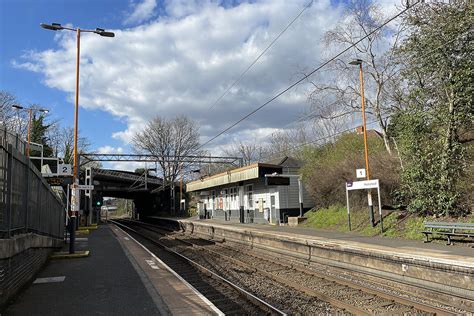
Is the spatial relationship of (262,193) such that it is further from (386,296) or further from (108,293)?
(108,293)

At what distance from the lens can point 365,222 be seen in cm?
1980

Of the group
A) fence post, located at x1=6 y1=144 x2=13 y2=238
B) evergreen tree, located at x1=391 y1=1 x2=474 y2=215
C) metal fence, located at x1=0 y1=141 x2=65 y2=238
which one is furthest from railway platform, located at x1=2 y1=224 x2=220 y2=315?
evergreen tree, located at x1=391 y1=1 x2=474 y2=215

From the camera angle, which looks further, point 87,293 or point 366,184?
point 366,184

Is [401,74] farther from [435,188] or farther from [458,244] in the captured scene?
[458,244]

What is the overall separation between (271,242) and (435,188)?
712cm

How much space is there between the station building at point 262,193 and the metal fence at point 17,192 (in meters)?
17.4

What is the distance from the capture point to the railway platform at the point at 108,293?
6.97m

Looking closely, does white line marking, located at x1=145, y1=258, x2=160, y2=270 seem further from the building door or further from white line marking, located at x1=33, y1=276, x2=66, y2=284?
the building door

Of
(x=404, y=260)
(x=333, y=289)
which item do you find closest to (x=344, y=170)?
(x=404, y=260)

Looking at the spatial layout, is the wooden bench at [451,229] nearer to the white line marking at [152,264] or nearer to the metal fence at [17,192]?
the white line marking at [152,264]

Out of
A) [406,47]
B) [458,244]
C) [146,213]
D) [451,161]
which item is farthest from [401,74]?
[146,213]

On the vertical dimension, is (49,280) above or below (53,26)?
below

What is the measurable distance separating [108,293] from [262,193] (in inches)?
897

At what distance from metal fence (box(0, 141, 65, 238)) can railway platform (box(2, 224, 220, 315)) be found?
1.31 m
